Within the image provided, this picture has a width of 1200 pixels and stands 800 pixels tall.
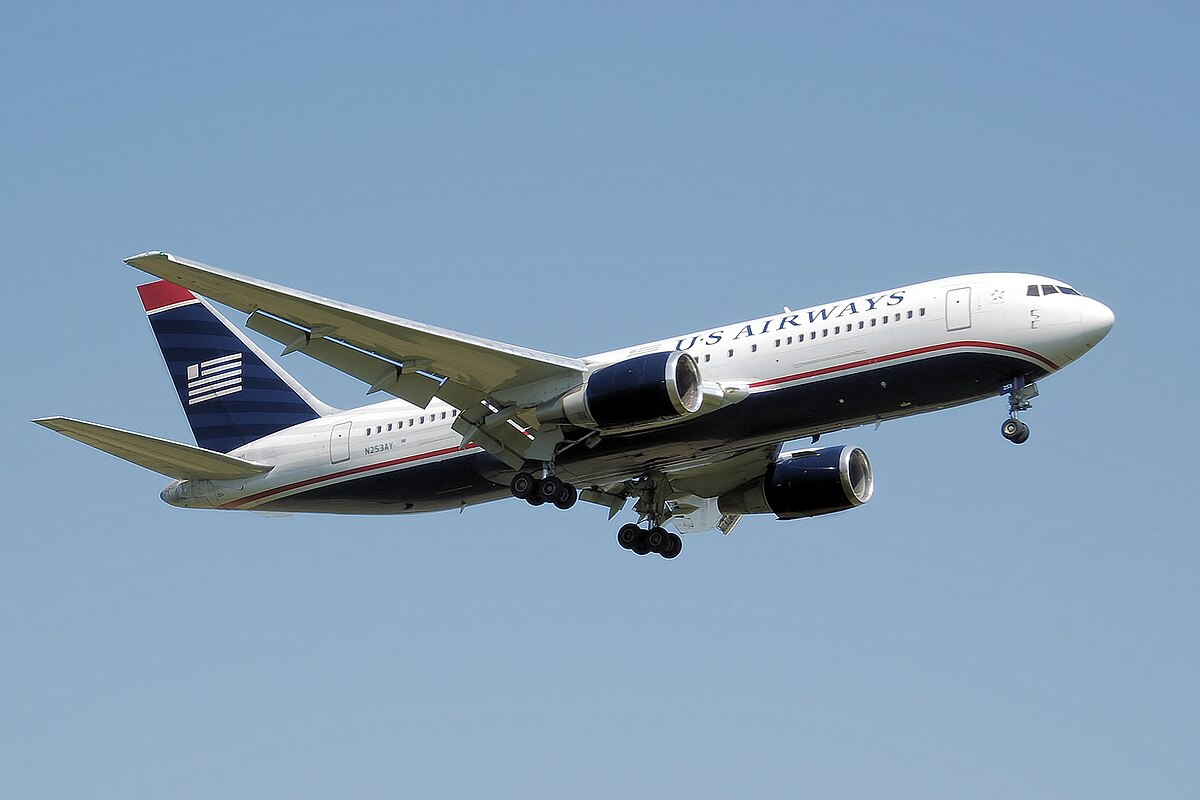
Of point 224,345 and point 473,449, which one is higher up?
point 224,345

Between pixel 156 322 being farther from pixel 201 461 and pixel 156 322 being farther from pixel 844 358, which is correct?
pixel 844 358

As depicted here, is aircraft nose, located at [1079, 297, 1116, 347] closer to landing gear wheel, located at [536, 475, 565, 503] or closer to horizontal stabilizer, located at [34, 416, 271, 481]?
landing gear wheel, located at [536, 475, 565, 503]

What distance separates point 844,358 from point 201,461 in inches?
664

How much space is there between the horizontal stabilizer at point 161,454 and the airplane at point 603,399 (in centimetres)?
6

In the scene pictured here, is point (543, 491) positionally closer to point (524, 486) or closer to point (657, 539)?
point (524, 486)

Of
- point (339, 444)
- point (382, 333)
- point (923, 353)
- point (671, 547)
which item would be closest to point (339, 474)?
point (339, 444)

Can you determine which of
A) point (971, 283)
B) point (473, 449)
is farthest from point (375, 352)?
point (971, 283)

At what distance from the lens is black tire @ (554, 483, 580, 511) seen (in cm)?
3919

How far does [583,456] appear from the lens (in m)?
39.2

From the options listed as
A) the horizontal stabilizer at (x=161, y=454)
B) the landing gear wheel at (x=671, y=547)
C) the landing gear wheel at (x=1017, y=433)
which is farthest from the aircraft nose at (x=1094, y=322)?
the horizontal stabilizer at (x=161, y=454)

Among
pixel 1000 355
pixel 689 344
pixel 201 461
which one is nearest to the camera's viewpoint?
pixel 1000 355

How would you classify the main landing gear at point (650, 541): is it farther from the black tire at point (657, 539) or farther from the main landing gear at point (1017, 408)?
the main landing gear at point (1017, 408)

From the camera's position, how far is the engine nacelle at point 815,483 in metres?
43.5

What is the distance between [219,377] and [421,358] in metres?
10.6
